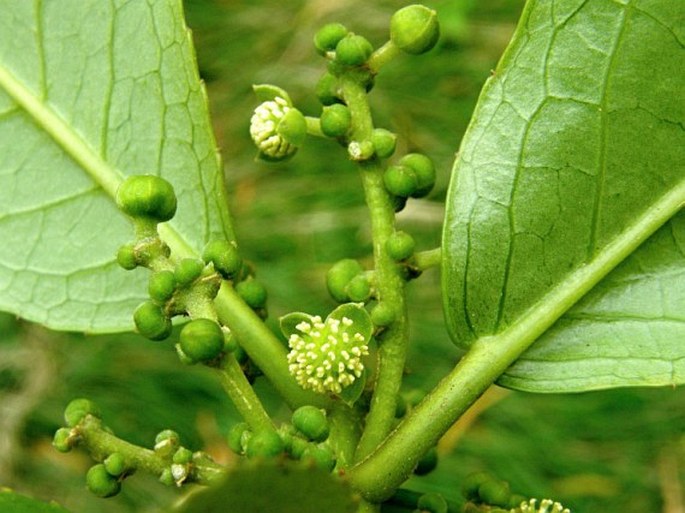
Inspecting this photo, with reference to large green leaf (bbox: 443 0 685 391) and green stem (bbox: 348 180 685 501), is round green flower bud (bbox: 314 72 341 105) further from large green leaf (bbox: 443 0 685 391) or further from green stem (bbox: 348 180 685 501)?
green stem (bbox: 348 180 685 501)

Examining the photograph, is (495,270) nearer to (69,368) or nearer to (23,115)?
(23,115)

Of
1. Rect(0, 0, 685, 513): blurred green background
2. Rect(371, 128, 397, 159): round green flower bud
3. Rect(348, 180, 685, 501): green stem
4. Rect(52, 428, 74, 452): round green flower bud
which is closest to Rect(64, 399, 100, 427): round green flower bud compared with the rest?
Rect(52, 428, 74, 452): round green flower bud

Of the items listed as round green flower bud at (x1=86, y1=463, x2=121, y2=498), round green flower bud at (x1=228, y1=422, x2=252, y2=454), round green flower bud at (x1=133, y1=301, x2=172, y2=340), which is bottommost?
round green flower bud at (x1=86, y1=463, x2=121, y2=498)

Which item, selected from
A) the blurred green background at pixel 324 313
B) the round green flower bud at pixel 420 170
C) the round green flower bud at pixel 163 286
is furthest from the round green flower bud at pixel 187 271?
the blurred green background at pixel 324 313

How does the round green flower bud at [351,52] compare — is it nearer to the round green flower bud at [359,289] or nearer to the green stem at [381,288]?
the green stem at [381,288]

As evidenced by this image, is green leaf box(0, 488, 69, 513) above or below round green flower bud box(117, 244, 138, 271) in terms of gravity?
below

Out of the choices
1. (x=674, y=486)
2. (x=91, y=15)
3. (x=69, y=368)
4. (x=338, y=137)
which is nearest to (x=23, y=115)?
→ (x=91, y=15)

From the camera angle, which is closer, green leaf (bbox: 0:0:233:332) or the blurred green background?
green leaf (bbox: 0:0:233:332)
